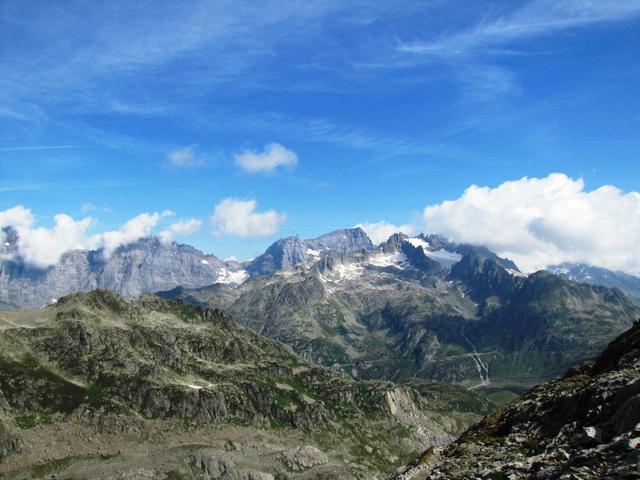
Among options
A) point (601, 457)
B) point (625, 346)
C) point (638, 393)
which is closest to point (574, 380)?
point (625, 346)

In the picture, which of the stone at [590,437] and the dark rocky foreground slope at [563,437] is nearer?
the dark rocky foreground slope at [563,437]

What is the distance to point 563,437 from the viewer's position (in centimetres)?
4788

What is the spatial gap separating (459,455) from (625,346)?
32.2 m

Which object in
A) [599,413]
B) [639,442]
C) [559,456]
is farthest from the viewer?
[599,413]

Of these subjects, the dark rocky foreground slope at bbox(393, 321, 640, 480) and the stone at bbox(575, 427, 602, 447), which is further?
the stone at bbox(575, 427, 602, 447)

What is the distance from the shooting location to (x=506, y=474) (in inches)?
1623

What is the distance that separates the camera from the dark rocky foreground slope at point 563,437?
1331 inches

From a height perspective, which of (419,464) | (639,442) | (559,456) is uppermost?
(639,442)

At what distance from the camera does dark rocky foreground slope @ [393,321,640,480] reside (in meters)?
33.8

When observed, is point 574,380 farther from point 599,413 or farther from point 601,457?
point 601,457

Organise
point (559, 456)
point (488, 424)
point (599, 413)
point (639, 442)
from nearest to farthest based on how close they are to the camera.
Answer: point (639, 442) < point (559, 456) < point (599, 413) < point (488, 424)

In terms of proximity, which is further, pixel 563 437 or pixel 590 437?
pixel 563 437

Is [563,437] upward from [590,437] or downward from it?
downward

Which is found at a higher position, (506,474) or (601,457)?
(601,457)
